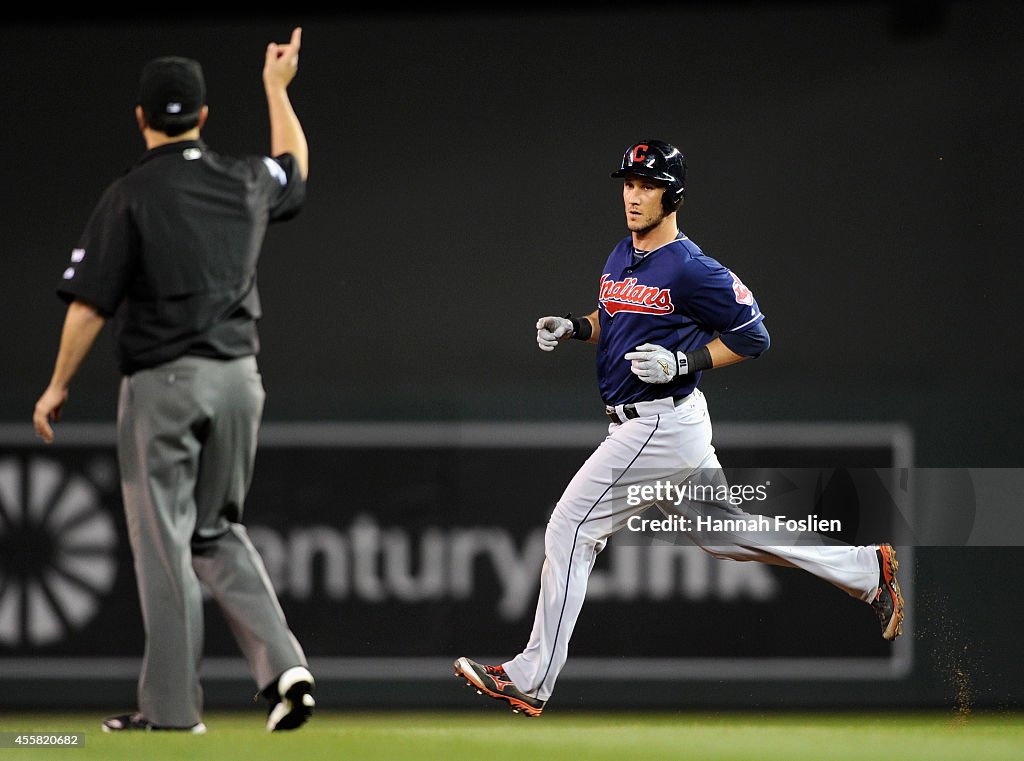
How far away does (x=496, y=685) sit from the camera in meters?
4.75

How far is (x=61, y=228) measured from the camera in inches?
293

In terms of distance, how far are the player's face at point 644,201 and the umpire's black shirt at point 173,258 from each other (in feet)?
4.29

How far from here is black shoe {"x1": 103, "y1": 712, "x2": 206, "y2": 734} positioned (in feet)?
13.1

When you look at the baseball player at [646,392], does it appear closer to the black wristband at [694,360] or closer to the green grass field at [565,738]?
the black wristband at [694,360]

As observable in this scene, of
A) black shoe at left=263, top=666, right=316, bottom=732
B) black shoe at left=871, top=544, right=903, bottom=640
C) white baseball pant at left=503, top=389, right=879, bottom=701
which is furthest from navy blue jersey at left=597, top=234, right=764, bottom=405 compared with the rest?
black shoe at left=263, top=666, right=316, bottom=732

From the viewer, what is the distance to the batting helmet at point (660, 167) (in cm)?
475

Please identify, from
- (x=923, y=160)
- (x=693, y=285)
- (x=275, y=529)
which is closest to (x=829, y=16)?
(x=923, y=160)

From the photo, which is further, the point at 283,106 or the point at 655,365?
the point at 655,365

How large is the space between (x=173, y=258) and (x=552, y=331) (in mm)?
1443

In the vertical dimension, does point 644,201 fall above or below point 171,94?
below

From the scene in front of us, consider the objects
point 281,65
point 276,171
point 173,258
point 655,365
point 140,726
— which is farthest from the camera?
point 655,365

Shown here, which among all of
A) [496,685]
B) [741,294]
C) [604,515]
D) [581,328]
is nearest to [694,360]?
[741,294]

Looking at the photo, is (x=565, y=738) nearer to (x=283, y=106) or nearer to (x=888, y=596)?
(x=888, y=596)

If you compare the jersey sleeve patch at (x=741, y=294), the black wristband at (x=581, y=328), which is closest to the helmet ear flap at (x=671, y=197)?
the jersey sleeve patch at (x=741, y=294)
